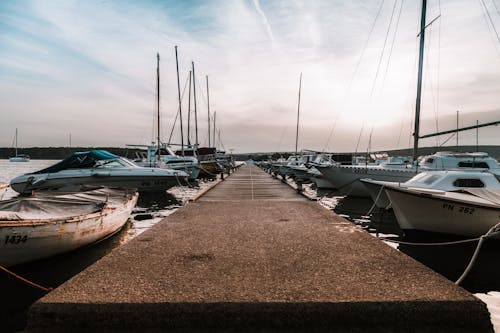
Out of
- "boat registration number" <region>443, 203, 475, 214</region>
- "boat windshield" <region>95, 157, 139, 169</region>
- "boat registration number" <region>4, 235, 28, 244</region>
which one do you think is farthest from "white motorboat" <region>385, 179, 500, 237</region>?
"boat windshield" <region>95, 157, 139, 169</region>

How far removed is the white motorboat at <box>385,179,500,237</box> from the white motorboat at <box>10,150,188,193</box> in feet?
50.3

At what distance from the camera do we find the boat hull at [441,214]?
8.85m

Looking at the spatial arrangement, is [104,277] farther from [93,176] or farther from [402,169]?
[402,169]

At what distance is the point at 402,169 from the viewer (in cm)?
1933

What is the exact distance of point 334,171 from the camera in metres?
22.6

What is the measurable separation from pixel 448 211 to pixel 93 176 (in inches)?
713

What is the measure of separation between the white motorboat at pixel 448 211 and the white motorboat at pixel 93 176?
15327mm

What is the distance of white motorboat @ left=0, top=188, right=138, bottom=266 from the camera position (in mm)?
6316

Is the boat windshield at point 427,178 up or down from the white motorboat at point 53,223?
up

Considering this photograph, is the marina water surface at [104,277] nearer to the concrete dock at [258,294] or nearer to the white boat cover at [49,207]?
the white boat cover at [49,207]

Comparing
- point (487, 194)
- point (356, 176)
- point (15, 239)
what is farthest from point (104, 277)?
point (356, 176)

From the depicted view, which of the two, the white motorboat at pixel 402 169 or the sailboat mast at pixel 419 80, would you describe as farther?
the white motorboat at pixel 402 169

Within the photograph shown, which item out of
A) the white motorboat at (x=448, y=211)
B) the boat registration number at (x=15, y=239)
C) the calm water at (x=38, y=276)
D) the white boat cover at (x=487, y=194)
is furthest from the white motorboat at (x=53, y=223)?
the white boat cover at (x=487, y=194)

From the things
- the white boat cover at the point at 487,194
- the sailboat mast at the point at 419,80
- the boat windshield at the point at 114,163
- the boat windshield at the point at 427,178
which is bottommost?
the white boat cover at the point at 487,194
